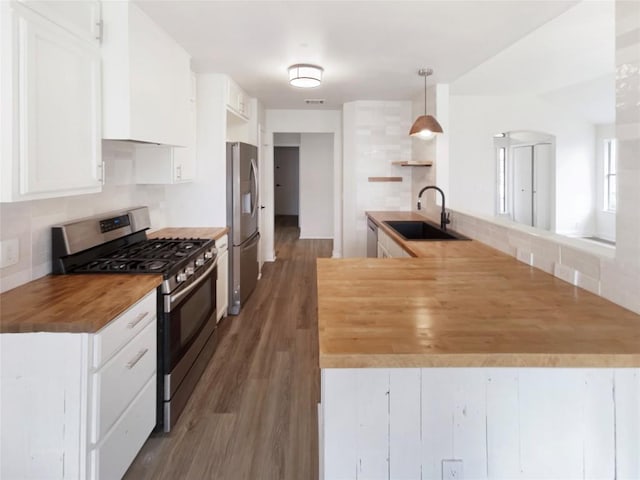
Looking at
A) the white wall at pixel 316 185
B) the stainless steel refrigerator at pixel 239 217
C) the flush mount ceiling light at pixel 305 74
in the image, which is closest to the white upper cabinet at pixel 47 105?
the flush mount ceiling light at pixel 305 74

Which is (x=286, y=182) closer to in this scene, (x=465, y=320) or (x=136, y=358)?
(x=136, y=358)

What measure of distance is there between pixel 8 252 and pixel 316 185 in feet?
24.3

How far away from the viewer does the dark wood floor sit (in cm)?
196

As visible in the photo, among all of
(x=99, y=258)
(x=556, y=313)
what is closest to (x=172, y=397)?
(x=99, y=258)

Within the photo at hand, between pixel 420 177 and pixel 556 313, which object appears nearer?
pixel 556 313

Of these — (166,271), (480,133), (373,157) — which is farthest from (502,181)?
(166,271)

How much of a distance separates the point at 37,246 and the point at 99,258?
410mm

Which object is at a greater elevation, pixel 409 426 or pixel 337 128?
pixel 337 128

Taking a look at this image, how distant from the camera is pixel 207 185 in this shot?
162 inches

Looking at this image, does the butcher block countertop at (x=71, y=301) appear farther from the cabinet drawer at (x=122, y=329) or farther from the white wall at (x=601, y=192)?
the white wall at (x=601, y=192)

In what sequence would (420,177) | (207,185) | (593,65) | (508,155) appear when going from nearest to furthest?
(207,185), (593,65), (420,177), (508,155)

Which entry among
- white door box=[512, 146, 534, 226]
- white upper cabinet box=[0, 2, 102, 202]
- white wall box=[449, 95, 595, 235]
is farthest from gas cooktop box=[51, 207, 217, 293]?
white door box=[512, 146, 534, 226]

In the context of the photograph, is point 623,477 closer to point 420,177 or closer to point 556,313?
point 556,313

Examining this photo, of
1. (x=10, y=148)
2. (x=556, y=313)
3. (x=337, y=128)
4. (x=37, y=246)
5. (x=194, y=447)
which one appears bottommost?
(x=194, y=447)
